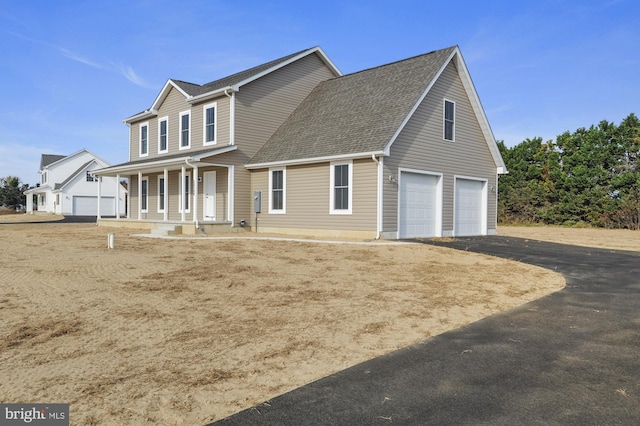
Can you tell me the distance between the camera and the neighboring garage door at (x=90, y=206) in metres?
50.6

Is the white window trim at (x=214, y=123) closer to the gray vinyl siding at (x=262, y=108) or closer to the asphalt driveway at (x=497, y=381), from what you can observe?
the gray vinyl siding at (x=262, y=108)

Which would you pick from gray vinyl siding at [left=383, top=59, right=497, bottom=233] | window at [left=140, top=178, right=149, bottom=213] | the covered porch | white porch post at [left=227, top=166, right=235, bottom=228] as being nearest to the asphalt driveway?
gray vinyl siding at [left=383, top=59, right=497, bottom=233]

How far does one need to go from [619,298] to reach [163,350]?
7.23 m

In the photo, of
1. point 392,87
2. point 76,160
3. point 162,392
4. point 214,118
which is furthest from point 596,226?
point 76,160

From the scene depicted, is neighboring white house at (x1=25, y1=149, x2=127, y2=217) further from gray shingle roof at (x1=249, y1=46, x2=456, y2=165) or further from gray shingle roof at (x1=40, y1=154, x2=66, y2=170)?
gray shingle roof at (x1=249, y1=46, x2=456, y2=165)

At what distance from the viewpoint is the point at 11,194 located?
208ft

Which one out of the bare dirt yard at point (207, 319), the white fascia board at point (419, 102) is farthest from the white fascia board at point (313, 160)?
the bare dirt yard at point (207, 319)

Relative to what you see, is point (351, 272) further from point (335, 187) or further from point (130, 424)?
point (335, 187)

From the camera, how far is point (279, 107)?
2203 centimetres

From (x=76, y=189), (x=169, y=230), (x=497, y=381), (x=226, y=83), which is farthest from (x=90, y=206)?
(x=497, y=381)

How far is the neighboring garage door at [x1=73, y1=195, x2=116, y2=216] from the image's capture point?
50.6 meters

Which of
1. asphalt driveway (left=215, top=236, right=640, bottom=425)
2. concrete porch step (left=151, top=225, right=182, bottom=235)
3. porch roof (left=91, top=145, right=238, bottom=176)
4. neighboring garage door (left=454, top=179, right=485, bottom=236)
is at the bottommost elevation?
asphalt driveway (left=215, top=236, right=640, bottom=425)

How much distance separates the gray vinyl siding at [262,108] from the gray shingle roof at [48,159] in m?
46.7

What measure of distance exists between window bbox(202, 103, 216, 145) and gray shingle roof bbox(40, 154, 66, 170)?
44.8 m
